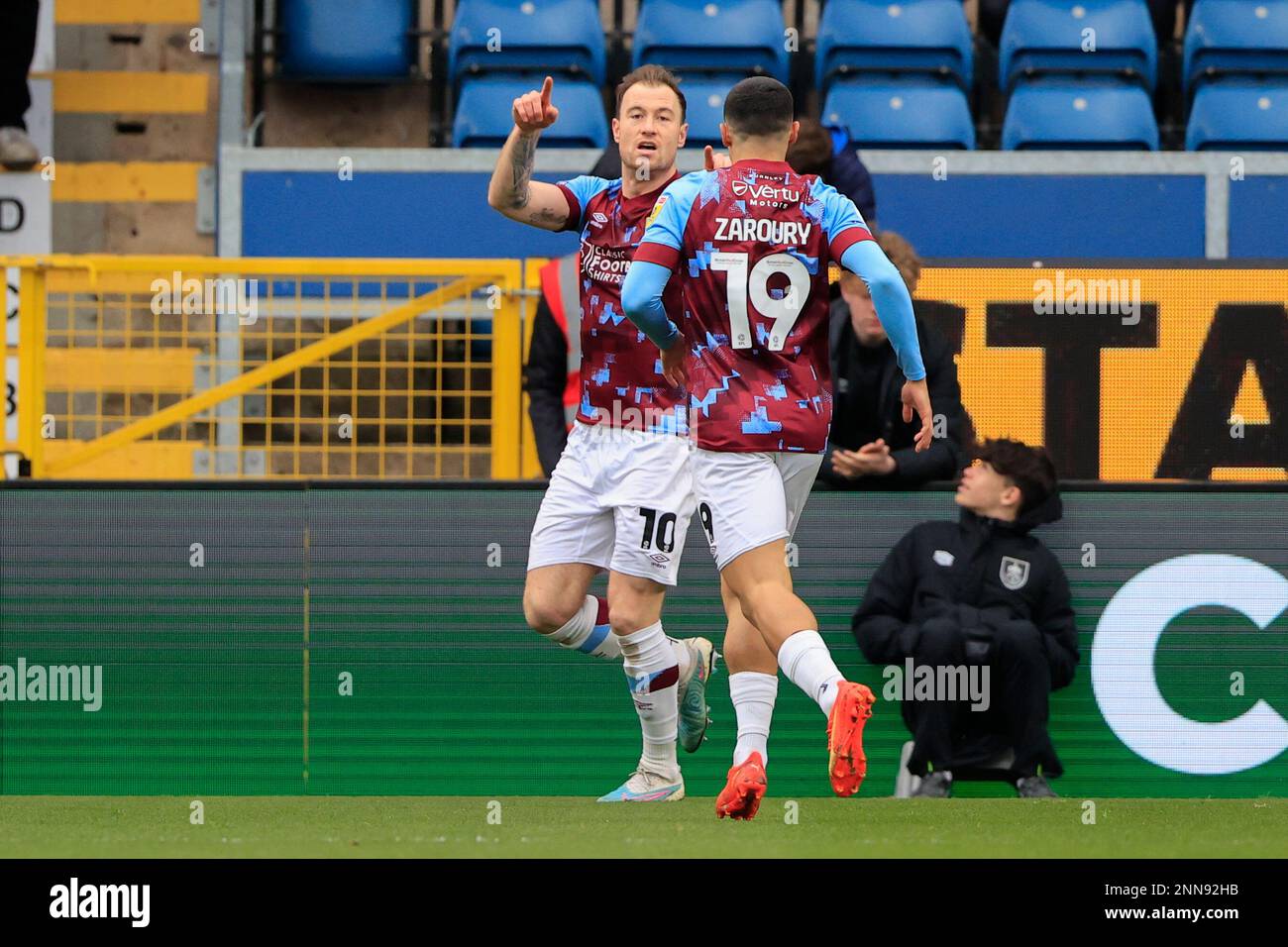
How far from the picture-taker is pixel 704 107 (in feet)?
35.1

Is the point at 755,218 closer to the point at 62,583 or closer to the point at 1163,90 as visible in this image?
the point at 62,583

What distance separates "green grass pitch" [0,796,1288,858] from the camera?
5250 millimetres

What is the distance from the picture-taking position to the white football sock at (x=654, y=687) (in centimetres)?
675

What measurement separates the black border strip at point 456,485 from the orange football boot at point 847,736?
2.35 m

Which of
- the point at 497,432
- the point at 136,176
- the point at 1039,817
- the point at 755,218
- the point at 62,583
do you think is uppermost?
the point at 136,176

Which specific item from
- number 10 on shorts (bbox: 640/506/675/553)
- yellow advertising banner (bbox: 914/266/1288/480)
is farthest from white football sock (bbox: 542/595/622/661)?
yellow advertising banner (bbox: 914/266/1288/480)

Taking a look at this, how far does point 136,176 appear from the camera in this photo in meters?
10.9

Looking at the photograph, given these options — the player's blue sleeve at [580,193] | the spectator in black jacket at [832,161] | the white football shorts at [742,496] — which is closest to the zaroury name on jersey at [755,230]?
the white football shorts at [742,496]

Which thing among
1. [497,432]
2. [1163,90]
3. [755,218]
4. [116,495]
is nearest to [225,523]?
[116,495]

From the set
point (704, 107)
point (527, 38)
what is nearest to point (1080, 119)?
point (704, 107)

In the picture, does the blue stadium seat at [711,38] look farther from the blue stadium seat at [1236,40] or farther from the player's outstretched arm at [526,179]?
the player's outstretched arm at [526,179]

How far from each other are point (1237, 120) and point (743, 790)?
6.40 m

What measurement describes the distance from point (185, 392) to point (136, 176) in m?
2.97

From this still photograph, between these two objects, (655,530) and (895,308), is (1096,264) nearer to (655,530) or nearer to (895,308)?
(655,530)
